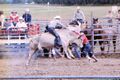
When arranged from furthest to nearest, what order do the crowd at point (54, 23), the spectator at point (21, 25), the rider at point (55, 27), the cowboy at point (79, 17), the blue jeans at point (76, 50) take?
the cowboy at point (79, 17)
the spectator at point (21, 25)
the blue jeans at point (76, 50)
the crowd at point (54, 23)
the rider at point (55, 27)

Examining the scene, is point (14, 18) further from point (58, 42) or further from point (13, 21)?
point (58, 42)

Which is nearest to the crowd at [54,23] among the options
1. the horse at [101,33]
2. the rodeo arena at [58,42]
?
the rodeo arena at [58,42]

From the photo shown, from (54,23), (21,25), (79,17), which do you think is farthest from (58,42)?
(79,17)

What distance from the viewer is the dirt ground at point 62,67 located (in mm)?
10672

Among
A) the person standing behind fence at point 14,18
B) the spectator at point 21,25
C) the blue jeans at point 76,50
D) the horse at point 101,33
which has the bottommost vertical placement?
the blue jeans at point 76,50

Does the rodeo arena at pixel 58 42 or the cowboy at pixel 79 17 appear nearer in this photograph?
the rodeo arena at pixel 58 42

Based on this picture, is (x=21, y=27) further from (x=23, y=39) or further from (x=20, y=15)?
(x=20, y=15)

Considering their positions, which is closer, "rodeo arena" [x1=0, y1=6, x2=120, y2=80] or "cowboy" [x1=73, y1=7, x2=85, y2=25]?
"rodeo arena" [x1=0, y1=6, x2=120, y2=80]

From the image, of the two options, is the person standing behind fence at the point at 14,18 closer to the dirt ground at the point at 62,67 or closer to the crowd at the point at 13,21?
the crowd at the point at 13,21

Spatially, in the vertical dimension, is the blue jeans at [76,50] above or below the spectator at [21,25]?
below

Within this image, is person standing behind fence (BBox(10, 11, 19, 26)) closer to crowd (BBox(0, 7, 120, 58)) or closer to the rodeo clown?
crowd (BBox(0, 7, 120, 58))

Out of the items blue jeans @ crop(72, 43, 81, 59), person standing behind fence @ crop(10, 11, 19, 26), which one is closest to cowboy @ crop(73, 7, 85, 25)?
blue jeans @ crop(72, 43, 81, 59)

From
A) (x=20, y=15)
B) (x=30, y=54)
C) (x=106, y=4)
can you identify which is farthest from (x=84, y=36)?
(x=106, y=4)

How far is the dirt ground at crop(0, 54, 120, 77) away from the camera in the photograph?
1067 centimetres
